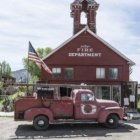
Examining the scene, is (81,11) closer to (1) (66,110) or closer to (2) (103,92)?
(2) (103,92)

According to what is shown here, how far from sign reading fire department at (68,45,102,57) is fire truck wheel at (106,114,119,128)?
68.1ft

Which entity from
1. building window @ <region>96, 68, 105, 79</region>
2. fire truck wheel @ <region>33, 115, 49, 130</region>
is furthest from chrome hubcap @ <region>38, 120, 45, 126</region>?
building window @ <region>96, 68, 105, 79</region>

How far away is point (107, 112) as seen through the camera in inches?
1017

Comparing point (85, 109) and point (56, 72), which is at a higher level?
point (56, 72)

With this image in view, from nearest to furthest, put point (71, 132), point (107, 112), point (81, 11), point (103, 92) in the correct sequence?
point (71, 132) → point (107, 112) → point (103, 92) → point (81, 11)

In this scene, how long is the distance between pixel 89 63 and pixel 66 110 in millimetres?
21216

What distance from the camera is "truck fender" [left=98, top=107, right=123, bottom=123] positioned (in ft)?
84.3

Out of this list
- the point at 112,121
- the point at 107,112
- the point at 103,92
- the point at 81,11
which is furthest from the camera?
the point at 81,11

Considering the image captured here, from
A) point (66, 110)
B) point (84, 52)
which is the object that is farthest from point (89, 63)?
point (66, 110)

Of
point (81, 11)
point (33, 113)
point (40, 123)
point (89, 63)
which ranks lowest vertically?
point (40, 123)

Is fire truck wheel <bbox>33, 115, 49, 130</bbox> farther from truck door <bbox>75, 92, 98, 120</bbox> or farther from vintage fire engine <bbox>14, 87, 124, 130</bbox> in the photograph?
truck door <bbox>75, 92, 98, 120</bbox>

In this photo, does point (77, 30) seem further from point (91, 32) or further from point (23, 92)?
point (23, 92)

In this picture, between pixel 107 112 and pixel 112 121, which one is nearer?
pixel 107 112

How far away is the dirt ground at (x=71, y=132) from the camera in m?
22.0
